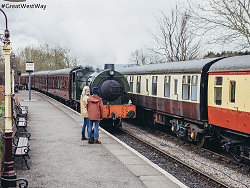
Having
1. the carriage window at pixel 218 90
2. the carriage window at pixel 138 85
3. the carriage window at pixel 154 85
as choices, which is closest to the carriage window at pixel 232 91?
the carriage window at pixel 218 90

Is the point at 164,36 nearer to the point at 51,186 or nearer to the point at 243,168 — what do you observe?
the point at 243,168

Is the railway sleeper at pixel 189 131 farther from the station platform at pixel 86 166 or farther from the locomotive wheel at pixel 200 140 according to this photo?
the station platform at pixel 86 166

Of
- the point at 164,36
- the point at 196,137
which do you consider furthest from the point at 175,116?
the point at 164,36

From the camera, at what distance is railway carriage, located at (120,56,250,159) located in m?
9.41

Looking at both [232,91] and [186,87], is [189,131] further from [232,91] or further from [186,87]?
[232,91]

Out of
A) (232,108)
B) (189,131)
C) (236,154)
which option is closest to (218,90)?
(232,108)

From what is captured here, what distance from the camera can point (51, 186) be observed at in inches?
266

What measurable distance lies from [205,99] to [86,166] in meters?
5.16

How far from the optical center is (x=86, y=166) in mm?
8367

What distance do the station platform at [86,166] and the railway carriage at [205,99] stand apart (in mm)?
2823

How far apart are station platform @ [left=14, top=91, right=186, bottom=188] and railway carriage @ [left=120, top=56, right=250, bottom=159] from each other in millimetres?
2823

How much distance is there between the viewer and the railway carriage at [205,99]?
941 cm

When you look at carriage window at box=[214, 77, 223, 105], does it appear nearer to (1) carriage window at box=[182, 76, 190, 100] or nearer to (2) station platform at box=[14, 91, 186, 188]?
(1) carriage window at box=[182, 76, 190, 100]

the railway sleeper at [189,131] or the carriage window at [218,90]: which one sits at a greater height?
the carriage window at [218,90]
